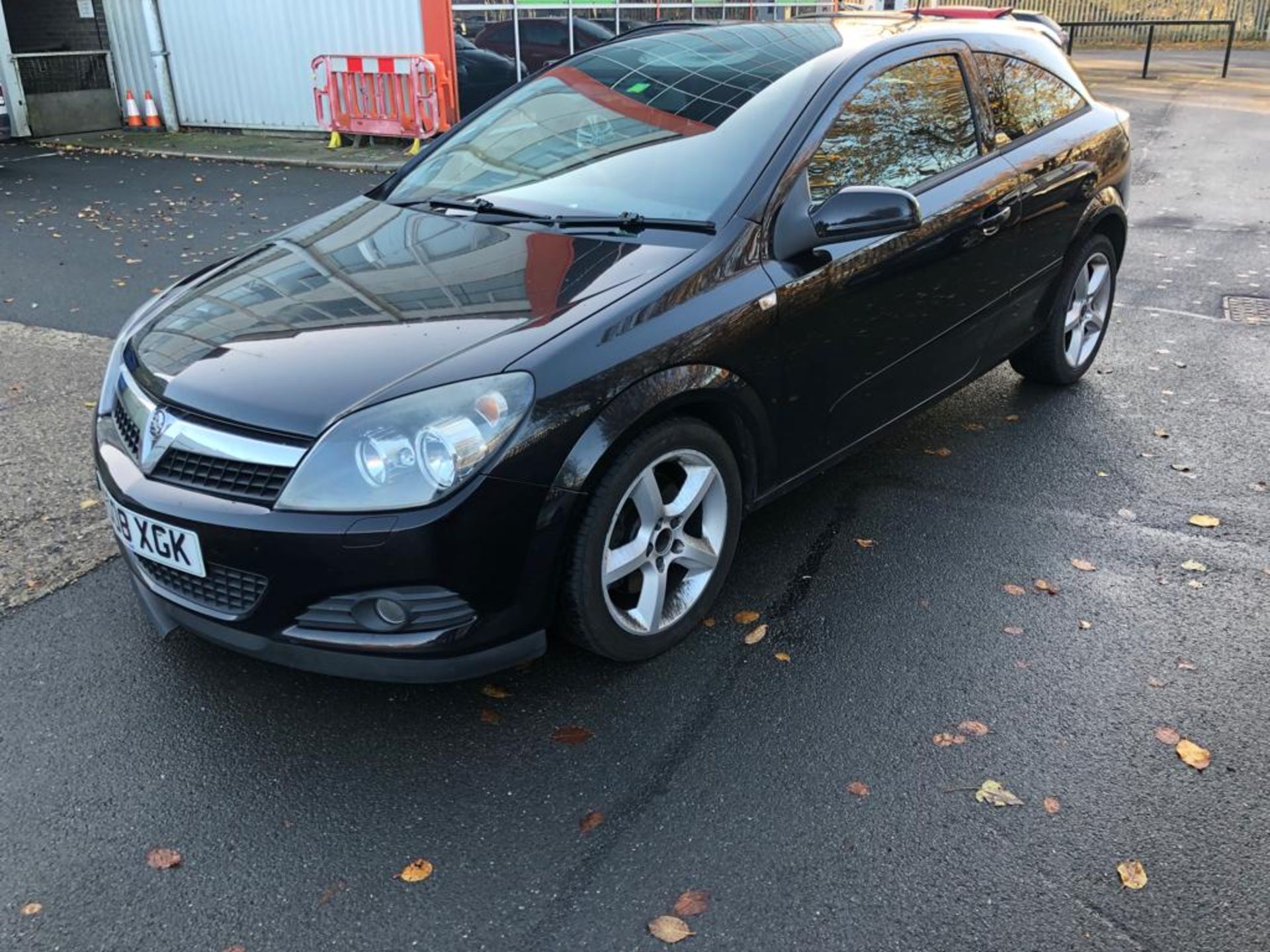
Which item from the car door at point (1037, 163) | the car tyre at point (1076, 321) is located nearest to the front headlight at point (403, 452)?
the car door at point (1037, 163)

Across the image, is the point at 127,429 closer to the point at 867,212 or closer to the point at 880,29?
the point at 867,212

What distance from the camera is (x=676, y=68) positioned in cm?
404

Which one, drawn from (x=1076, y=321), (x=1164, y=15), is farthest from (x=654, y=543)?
(x=1164, y=15)

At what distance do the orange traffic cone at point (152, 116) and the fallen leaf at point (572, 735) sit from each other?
15.1m

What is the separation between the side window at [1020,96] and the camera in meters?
4.50

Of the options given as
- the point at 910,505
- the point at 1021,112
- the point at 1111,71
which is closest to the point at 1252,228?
the point at 1021,112

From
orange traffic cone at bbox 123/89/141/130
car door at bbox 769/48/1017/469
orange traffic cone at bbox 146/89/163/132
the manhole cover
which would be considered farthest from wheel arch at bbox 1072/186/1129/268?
orange traffic cone at bbox 123/89/141/130

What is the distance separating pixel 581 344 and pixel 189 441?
104 cm

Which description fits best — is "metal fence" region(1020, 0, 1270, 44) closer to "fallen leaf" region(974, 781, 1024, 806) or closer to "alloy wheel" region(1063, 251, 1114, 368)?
"alloy wheel" region(1063, 251, 1114, 368)

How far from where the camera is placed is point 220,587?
2.75 metres

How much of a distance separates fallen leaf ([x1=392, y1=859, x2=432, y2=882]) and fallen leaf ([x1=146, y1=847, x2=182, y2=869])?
20.7 inches

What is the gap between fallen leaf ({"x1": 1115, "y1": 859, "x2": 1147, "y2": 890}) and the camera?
2.44 metres

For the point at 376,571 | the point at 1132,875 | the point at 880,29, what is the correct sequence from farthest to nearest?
the point at 880,29 < the point at 376,571 < the point at 1132,875

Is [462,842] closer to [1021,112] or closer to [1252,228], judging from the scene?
[1021,112]
